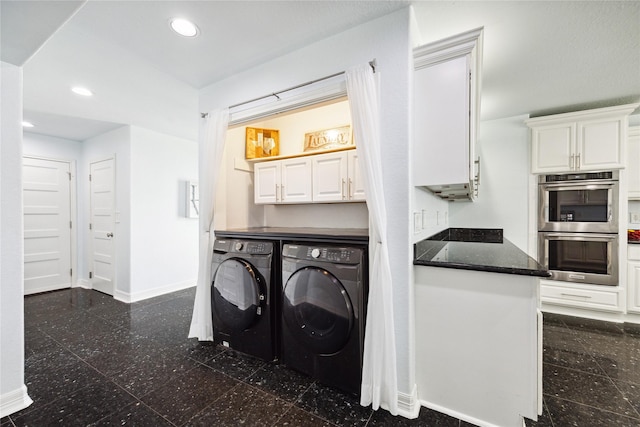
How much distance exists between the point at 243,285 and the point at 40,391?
1.43 metres

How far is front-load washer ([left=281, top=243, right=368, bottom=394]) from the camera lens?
1.67 meters

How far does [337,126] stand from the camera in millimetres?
2750

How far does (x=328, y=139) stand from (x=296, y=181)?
53cm

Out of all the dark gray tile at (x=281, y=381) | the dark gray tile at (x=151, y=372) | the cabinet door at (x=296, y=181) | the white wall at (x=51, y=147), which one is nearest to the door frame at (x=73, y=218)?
the white wall at (x=51, y=147)

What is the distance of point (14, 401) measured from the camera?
1.62 meters

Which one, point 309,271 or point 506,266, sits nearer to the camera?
point 506,266

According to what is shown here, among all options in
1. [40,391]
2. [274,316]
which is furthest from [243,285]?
[40,391]

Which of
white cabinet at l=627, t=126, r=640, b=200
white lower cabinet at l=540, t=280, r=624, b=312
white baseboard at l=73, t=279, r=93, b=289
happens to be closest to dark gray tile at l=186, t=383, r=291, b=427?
white lower cabinet at l=540, t=280, r=624, b=312

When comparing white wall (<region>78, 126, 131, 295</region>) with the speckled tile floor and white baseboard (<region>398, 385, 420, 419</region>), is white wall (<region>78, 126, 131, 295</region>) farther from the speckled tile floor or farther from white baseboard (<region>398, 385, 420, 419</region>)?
white baseboard (<region>398, 385, 420, 419</region>)

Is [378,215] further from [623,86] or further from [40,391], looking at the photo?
[623,86]

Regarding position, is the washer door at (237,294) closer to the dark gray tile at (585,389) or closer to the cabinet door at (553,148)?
the dark gray tile at (585,389)

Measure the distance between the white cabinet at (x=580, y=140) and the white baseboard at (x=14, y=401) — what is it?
4.94 metres

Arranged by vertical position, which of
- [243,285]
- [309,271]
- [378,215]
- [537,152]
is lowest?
[243,285]

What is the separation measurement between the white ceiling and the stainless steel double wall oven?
890 mm
